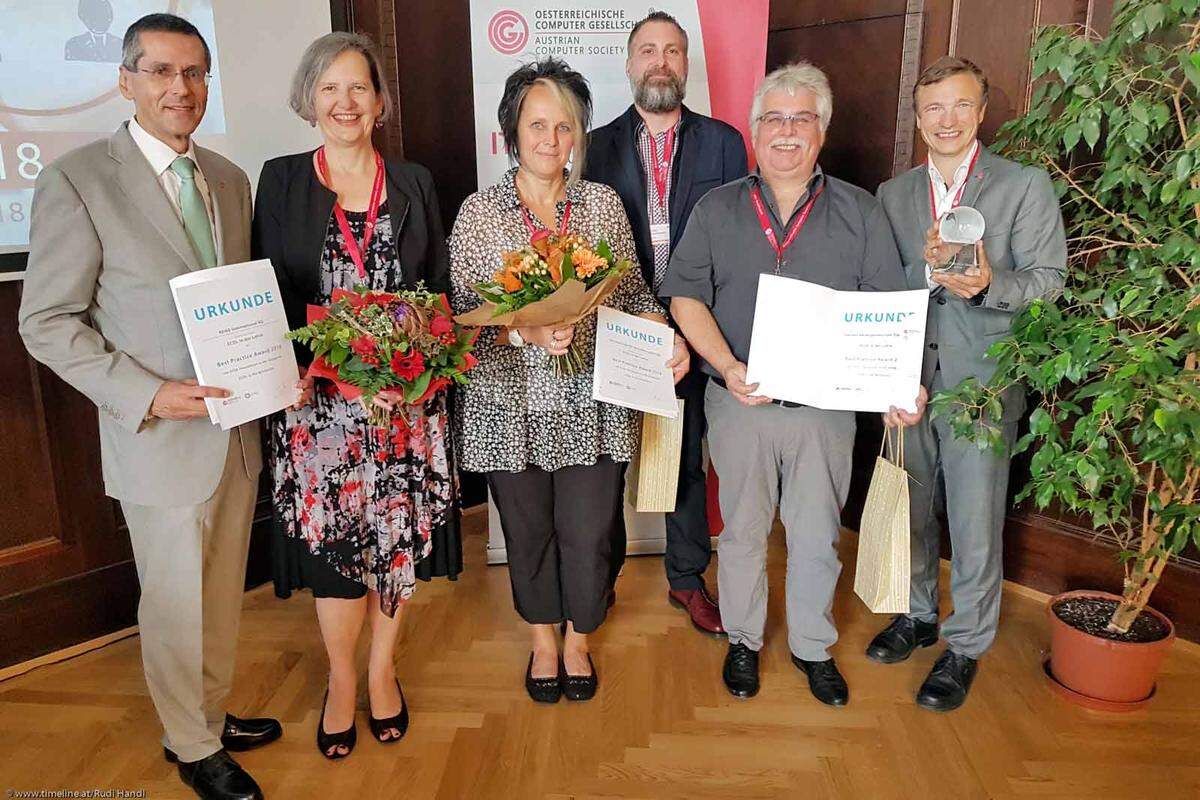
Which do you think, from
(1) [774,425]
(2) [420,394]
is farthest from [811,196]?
(2) [420,394]

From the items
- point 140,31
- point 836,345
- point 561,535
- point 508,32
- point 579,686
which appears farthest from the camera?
point 508,32

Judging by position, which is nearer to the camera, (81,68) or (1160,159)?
(1160,159)

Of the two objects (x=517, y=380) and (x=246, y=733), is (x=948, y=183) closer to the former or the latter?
(x=517, y=380)

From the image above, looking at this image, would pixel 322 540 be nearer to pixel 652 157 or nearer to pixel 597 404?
pixel 597 404

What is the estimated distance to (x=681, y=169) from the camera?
2.89 meters

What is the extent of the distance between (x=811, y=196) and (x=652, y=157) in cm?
70

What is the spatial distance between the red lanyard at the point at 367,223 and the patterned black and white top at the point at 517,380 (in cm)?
24

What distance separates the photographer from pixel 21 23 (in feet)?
8.55

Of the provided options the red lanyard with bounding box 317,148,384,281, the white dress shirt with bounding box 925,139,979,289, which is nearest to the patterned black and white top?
the red lanyard with bounding box 317,148,384,281

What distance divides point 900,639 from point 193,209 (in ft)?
8.20

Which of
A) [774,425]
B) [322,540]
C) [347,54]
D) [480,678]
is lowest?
[480,678]

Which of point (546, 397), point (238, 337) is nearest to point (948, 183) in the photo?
point (546, 397)

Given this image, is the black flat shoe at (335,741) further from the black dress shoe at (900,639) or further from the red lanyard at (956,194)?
the red lanyard at (956,194)

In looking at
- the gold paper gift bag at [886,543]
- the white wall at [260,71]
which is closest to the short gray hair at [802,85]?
the gold paper gift bag at [886,543]
